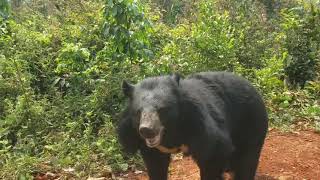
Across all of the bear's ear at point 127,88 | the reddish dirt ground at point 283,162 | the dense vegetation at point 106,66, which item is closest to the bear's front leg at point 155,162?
the bear's ear at point 127,88

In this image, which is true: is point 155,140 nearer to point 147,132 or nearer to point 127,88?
point 147,132

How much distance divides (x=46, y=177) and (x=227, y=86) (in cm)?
211

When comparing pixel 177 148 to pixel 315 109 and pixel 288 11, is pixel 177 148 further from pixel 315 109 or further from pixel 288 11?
pixel 288 11

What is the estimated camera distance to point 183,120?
9.86ft

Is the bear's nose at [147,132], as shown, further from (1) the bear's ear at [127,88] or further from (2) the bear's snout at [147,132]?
(1) the bear's ear at [127,88]

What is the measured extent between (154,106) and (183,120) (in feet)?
0.67

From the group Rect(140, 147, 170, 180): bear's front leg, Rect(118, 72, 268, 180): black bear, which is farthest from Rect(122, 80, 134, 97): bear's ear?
Rect(140, 147, 170, 180): bear's front leg

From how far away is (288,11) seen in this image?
8406 millimetres

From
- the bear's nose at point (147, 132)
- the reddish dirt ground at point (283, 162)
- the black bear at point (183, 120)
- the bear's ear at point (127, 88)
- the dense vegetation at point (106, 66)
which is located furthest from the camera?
the dense vegetation at point (106, 66)

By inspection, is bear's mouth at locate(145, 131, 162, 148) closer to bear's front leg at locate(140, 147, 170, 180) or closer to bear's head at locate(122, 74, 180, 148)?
bear's head at locate(122, 74, 180, 148)

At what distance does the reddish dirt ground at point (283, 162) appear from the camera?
15.2 ft

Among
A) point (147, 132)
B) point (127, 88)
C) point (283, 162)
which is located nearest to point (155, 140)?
point (147, 132)

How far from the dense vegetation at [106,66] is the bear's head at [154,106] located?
1.90m

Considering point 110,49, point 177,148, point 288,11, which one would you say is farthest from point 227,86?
point 288,11
